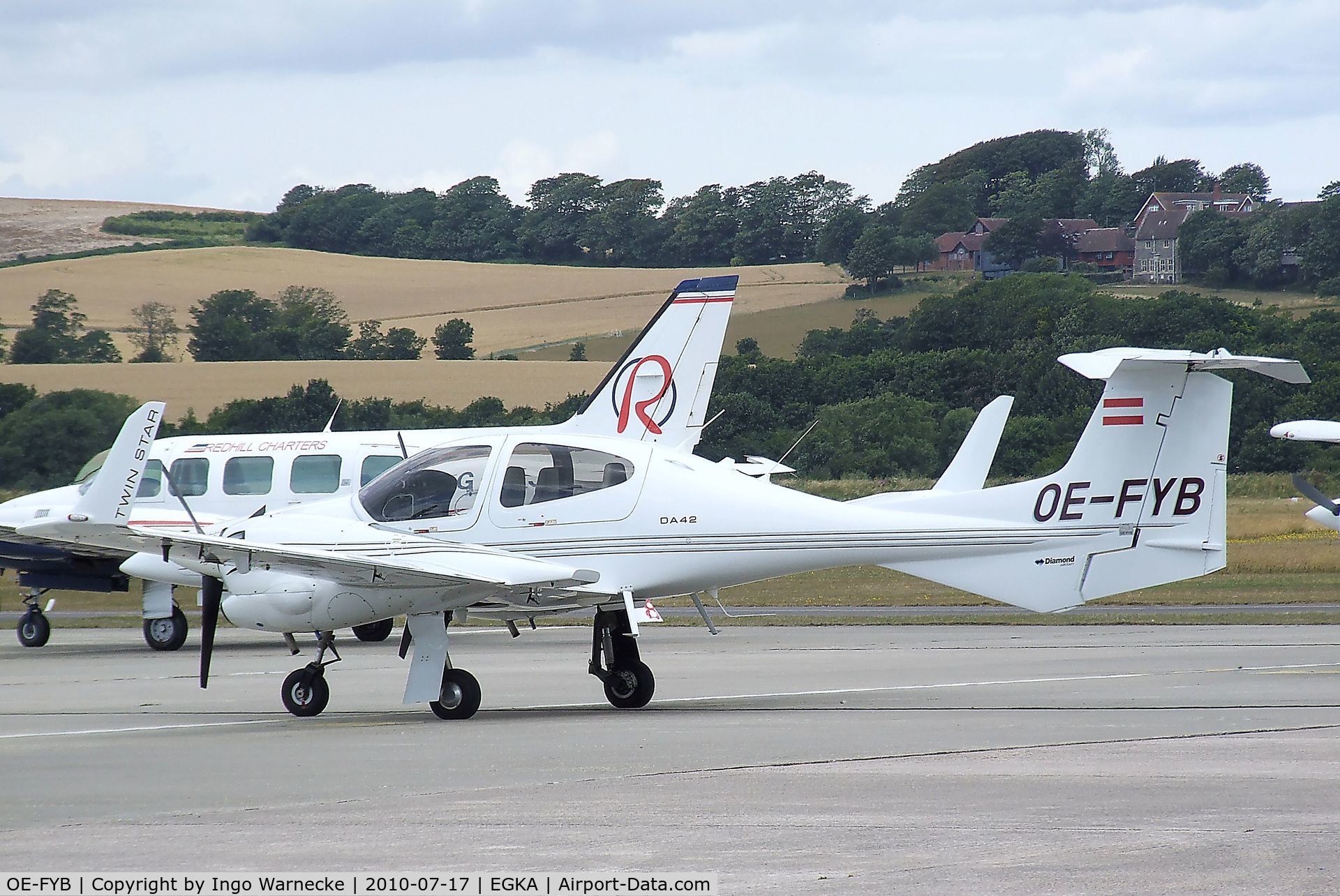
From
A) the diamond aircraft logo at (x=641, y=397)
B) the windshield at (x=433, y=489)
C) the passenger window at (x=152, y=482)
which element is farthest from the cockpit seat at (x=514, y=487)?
the passenger window at (x=152, y=482)

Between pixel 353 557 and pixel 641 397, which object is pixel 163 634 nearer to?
pixel 641 397

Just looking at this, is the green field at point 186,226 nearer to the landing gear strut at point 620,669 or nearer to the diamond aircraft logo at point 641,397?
the diamond aircraft logo at point 641,397

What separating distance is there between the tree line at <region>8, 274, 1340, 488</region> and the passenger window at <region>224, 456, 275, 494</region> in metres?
20.5

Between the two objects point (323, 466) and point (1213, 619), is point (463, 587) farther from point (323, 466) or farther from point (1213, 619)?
point (1213, 619)

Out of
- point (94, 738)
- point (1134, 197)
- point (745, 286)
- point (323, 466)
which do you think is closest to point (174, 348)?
point (745, 286)

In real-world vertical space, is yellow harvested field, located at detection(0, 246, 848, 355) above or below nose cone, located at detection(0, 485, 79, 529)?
below

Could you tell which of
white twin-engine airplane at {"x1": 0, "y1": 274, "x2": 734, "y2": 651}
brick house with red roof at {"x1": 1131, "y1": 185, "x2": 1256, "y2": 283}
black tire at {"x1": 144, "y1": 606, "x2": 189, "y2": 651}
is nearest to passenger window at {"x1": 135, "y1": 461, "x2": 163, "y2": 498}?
→ white twin-engine airplane at {"x1": 0, "y1": 274, "x2": 734, "y2": 651}

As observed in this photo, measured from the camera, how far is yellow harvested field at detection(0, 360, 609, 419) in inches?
2372

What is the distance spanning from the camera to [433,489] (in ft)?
47.1

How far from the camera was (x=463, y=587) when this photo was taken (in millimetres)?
13164

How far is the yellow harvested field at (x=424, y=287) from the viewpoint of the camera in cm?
8369

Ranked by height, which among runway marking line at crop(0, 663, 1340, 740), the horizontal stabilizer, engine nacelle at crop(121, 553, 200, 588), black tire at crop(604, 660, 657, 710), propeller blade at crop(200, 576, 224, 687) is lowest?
engine nacelle at crop(121, 553, 200, 588)

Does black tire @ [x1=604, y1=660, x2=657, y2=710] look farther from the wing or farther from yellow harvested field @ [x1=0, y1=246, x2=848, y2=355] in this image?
yellow harvested field @ [x1=0, y1=246, x2=848, y2=355]

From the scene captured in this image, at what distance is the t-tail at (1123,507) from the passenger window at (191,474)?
13.8 meters
